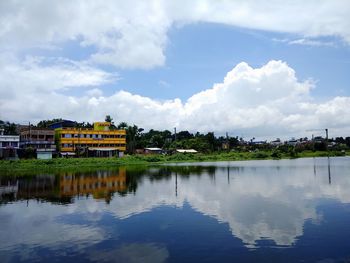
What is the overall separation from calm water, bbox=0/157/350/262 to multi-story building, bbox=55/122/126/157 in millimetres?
69831

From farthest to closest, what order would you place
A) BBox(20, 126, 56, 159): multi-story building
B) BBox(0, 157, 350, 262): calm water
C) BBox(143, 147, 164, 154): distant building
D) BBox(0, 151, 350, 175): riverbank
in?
BBox(143, 147, 164, 154): distant building → BBox(20, 126, 56, 159): multi-story building → BBox(0, 151, 350, 175): riverbank → BBox(0, 157, 350, 262): calm water

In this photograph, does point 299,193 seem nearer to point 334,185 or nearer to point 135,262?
point 334,185

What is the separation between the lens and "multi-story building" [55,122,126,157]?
104m

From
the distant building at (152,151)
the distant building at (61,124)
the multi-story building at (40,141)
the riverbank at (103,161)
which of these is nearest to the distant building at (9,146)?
the multi-story building at (40,141)

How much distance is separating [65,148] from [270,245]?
94855 millimetres

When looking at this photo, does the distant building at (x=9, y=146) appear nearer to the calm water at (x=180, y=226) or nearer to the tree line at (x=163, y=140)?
the tree line at (x=163, y=140)

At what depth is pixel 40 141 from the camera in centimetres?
10019

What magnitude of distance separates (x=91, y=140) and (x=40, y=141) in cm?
1513

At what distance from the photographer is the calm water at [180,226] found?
15500 mm

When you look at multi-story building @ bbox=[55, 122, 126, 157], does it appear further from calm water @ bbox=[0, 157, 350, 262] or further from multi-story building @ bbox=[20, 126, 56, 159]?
calm water @ bbox=[0, 157, 350, 262]

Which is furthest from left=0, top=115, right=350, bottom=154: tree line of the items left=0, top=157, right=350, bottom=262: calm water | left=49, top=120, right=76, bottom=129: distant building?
left=0, top=157, right=350, bottom=262: calm water

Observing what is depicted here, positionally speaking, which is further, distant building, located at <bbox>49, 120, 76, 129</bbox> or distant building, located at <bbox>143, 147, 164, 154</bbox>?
distant building, located at <bbox>143, 147, 164, 154</bbox>

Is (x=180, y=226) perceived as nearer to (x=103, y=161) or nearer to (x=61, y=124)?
(x=103, y=161)

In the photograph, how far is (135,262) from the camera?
14.6 m
